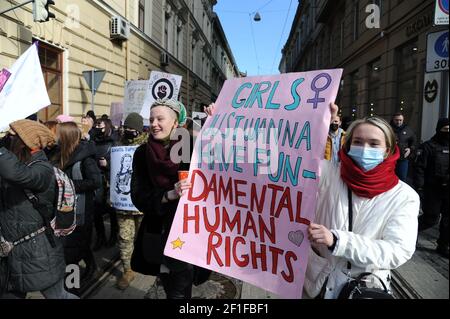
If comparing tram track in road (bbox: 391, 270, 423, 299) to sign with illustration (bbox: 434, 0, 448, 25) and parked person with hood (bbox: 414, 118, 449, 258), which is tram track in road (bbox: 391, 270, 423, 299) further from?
sign with illustration (bbox: 434, 0, 448, 25)

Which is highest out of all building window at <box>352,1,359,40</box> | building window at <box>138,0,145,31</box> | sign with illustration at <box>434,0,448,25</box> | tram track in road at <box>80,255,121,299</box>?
building window at <box>352,1,359,40</box>

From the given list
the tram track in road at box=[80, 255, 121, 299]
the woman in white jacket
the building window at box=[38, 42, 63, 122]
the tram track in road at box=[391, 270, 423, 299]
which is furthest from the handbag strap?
the building window at box=[38, 42, 63, 122]

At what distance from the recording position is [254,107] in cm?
198

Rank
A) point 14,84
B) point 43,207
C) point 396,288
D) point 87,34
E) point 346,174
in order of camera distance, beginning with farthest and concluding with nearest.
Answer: point 87,34
point 396,288
point 14,84
point 43,207
point 346,174

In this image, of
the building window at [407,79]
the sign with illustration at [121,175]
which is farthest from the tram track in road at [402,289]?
the building window at [407,79]

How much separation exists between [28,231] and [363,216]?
6.49 ft

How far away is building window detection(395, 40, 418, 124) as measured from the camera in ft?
32.1

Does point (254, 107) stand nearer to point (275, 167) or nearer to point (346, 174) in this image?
point (275, 167)

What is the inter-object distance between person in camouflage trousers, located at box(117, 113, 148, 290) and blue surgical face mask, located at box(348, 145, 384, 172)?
2393mm

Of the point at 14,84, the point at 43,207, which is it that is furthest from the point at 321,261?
the point at 14,84

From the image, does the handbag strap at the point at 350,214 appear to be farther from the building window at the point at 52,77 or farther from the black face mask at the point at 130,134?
the building window at the point at 52,77

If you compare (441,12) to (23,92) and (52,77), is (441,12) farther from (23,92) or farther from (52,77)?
(52,77)

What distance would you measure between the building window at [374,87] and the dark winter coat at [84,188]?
11.3 meters
